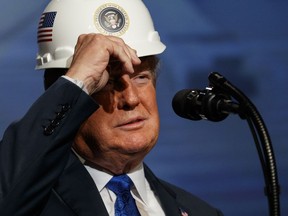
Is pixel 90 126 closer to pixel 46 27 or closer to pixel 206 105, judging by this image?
pixel 46 27

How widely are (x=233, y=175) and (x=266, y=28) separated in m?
0.54

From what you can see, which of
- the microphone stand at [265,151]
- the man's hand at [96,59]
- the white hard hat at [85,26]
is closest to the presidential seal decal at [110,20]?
the white hard hat at [85,26]

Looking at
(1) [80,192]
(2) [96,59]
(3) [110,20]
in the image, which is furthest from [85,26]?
(1) [80,192]

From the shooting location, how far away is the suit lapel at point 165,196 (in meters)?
2.09

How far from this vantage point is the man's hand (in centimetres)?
169

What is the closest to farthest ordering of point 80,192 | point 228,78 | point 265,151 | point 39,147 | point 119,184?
point 265,151 < point 39,147 < point 80,192 < point 119,184 < point 228,78

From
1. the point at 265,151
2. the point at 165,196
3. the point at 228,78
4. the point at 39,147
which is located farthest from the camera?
the point at 228,78

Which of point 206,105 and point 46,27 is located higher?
point 46,27

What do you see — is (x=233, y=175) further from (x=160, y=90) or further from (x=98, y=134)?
(x=98, y=134)

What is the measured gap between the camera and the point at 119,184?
6.57 feet

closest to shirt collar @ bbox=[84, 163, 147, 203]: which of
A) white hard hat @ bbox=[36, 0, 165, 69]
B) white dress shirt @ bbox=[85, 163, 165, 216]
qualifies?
white dress shirt @ bbox=[85, 163, 165, 216]

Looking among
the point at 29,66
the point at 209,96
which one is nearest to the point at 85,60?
the point at 209,96

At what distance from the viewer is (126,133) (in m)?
1.95

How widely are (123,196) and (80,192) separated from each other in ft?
0.46
